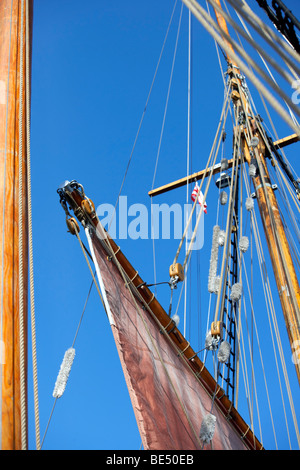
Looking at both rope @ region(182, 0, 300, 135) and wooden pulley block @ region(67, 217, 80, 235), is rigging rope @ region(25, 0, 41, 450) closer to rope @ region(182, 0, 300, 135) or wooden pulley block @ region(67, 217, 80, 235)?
rope @ region(182, 0, 300, 135)

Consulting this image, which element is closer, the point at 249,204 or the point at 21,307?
the point at 21,307

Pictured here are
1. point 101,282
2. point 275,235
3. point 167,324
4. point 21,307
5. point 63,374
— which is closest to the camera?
point 21,307

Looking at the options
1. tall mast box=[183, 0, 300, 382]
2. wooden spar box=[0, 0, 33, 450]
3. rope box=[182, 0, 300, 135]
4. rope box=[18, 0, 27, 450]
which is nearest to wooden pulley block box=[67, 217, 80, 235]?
wooden spar box=[0, 0, 33, 450]

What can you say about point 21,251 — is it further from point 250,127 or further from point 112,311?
point 250,127

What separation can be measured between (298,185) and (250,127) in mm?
2260

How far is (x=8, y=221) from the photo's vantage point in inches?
196

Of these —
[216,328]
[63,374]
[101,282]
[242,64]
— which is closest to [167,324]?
[216,328]

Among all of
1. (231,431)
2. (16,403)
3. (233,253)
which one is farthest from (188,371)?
(16,403)

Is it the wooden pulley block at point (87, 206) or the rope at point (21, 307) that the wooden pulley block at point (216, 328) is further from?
the rope at point (21, 307)

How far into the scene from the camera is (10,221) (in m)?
4.98

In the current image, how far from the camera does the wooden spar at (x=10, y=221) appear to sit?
165 inches

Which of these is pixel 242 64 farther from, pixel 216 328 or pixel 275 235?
pixel 275 235

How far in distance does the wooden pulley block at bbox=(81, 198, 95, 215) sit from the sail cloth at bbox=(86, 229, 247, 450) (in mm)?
292

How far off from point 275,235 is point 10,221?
621 cm
